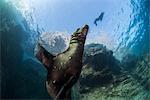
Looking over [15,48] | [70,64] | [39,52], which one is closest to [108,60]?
[70,64]

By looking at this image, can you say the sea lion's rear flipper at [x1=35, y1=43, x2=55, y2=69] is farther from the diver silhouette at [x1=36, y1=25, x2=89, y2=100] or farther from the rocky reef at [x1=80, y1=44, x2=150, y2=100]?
the rocky reef at [x1=80, y1=44, x2=150, y2=100]

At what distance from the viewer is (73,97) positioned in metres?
2.58

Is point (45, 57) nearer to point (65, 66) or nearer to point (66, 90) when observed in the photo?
point (65, 66)

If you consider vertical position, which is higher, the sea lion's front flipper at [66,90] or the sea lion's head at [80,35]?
the sea lion's head at [80,35]

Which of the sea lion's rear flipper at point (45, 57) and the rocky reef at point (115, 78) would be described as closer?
the sea lion's rear flipper at point (45, 57)

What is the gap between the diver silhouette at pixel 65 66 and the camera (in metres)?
2.49

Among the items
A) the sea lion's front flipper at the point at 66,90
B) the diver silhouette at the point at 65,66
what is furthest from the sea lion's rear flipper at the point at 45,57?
the sea lion's front flipper at the point at 66,90

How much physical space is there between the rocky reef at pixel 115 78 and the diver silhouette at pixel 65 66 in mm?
114

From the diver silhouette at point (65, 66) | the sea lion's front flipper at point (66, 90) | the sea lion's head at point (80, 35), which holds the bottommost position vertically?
the sea lion's front flipper at point (66, 90)

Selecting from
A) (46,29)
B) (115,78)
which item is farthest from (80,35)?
(115,78)

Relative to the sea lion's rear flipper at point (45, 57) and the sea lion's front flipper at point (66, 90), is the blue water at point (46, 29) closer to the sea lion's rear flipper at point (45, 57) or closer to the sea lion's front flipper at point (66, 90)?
the sea lion's rear flipper at point (45, 57)

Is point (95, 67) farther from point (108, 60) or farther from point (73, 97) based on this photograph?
point (73, 97)

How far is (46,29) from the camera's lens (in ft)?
8.79

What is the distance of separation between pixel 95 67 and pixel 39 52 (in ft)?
1.57
